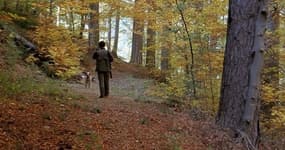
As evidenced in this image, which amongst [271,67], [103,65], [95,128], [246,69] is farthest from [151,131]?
[271,67]

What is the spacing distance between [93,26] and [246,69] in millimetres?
15754

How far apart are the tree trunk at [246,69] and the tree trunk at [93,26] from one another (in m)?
13.4

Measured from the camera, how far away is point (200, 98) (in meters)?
13.2

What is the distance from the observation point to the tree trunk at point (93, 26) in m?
21.7

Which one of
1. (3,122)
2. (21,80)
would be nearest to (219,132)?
(3,122)

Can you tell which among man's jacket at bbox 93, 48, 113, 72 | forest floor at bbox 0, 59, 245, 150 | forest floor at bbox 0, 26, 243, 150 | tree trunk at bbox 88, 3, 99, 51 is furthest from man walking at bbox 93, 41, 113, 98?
tree trunk at bbox 88, 3, 99, 51

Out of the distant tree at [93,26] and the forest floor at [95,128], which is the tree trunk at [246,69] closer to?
the forest floor at [95,128]

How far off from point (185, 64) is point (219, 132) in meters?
6.86

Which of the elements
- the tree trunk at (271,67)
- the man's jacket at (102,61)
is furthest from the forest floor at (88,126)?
the tree trunk at (271,67)

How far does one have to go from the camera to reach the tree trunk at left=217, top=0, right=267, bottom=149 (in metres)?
8.14

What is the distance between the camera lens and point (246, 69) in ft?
26.9

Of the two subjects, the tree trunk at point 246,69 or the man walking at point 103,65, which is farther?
the man walking at point 103,65

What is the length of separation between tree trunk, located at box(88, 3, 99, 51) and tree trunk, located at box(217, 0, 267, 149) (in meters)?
13.4

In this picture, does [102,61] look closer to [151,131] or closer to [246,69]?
[151,131]
